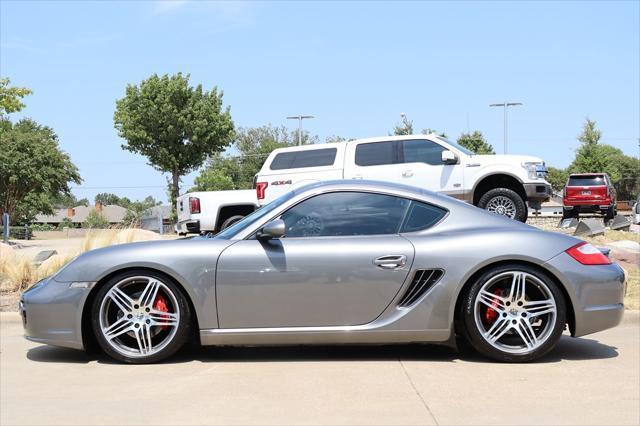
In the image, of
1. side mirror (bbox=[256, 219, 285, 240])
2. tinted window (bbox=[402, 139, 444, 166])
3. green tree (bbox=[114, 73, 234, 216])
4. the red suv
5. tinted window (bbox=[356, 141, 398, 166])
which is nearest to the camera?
side mirror (bbox=[256, 219, 285, 240])

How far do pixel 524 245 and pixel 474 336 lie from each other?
705 millimetres

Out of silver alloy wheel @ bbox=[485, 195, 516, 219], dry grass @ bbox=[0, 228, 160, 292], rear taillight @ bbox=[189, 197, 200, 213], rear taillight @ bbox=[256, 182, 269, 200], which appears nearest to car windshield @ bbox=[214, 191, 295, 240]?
dry grass @ bbox=[0, 228, 160, 292]

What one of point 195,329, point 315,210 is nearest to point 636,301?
point 315,210

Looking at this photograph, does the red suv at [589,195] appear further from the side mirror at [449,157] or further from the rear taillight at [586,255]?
the rear taillight at [586,255]

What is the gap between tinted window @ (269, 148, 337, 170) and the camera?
13500 mm

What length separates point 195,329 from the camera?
15.5 ft

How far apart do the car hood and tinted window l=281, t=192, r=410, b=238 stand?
20.5 inches

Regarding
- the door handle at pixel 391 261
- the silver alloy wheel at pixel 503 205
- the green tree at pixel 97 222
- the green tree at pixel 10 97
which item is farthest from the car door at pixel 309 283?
the green tree at pixel 10 97

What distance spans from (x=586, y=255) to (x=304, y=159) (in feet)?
30.6

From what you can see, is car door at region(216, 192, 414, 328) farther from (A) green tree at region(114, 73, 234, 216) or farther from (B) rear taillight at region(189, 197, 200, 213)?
(A) green tree at region(114, 73, 234, 216)

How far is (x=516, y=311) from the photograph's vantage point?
4.61m

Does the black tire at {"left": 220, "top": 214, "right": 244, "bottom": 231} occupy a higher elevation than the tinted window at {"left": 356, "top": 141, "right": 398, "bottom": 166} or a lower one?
lower

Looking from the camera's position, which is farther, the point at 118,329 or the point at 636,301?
the point at 636,301

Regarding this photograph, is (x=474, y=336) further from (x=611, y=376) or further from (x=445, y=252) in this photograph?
(x=611, y=376)
